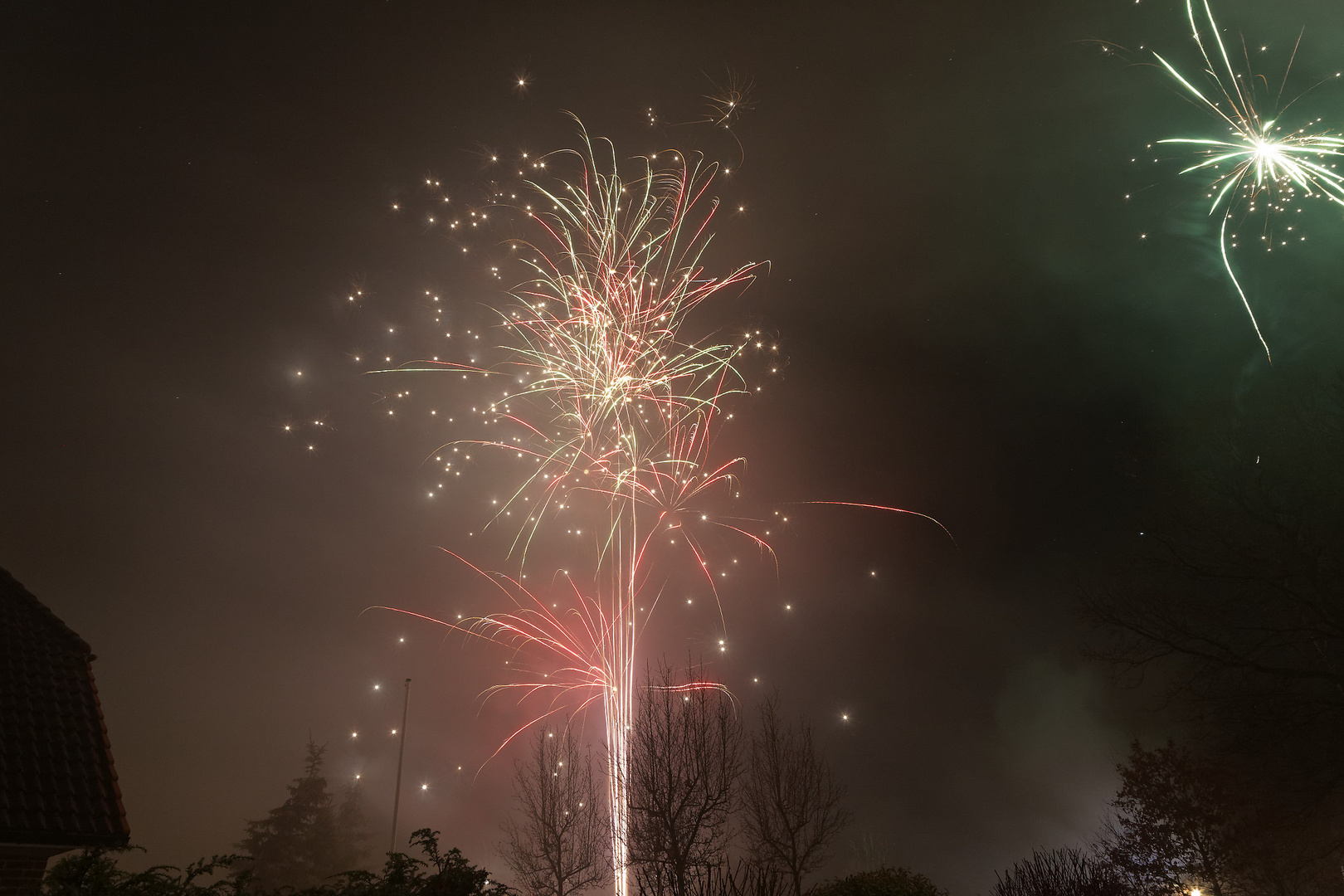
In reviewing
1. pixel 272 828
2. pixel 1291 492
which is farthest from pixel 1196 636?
pixel 272 828

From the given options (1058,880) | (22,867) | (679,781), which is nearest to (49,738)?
(22,867)

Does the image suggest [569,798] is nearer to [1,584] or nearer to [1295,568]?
[1,584]

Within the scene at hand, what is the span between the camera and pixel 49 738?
8562 mm

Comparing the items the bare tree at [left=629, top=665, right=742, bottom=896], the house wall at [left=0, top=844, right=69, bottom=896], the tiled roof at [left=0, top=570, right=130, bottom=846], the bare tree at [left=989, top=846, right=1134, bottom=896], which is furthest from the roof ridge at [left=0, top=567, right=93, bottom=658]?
the bare tree at [left=989, top=846, right=1134, bottom=896]

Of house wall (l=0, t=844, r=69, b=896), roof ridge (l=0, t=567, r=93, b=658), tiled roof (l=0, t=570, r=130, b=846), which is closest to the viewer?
house wall (l=0, t=844, r=69, b=896)

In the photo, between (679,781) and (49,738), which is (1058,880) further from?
(49,738)

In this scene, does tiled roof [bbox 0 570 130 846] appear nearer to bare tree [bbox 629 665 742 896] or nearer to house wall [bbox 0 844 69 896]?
house wall [bbox 0 844 69 896]

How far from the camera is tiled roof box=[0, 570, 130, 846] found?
7664 millimetres

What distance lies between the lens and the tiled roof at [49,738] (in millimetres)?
7664

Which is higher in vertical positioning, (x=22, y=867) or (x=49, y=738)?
(x=49, y=738)

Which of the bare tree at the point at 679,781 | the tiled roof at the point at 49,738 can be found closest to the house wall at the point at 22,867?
the tiled roof at the point at 49,738

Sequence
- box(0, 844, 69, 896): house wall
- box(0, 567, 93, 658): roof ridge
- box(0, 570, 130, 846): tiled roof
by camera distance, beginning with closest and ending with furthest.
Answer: box(0, 844, 69, 896): house wall
box(0, 570, 130, 846): tiled roof
box(0, 567, 93, 658): roof ridge

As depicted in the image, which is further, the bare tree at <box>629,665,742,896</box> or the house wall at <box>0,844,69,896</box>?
the bare tree at <box>629,665,742,896</box>

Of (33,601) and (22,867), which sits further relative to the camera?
(33,601)
